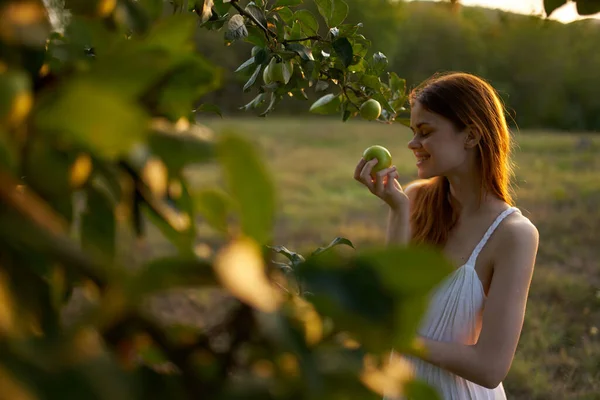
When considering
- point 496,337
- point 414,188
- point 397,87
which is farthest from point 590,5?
point 414,188

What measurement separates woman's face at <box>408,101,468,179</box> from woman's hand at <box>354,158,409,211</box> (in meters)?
0.06

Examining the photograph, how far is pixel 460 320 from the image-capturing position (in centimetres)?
128

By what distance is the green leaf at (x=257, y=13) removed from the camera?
850mm

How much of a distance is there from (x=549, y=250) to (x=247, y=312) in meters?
4.89

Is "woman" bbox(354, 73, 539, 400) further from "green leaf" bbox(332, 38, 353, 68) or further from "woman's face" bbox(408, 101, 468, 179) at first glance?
"green leaf" bbox(332, 38, 353, 68)

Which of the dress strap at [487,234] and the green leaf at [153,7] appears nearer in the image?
the green leaf at [153,7]

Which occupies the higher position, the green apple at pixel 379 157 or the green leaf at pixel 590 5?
the green leaf at pixel 590 5

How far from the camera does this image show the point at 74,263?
172 millimetres

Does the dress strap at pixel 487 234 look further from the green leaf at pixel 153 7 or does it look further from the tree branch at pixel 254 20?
the green leaf at pixel 153 7

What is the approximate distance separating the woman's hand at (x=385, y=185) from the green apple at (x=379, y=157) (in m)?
0.01

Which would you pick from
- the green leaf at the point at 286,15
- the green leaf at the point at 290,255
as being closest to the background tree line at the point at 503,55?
the green leaf at the point at 286,15

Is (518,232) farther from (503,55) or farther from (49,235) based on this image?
(503,55)

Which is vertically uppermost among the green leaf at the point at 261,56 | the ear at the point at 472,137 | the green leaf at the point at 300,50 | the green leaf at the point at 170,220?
the green leaf at the point at 170,220

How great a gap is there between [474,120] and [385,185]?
21cm
